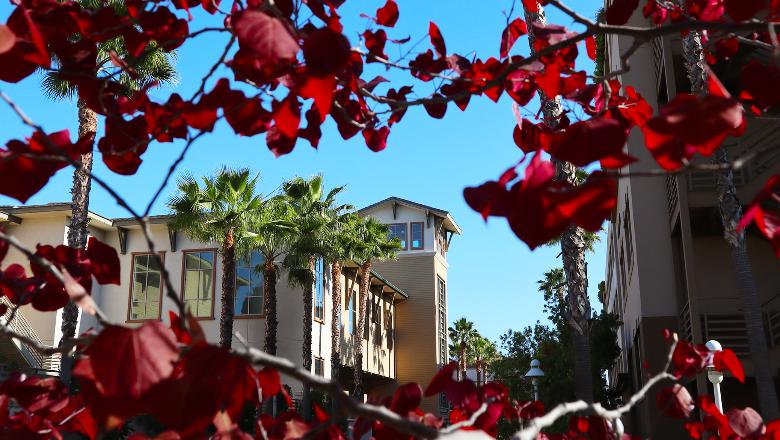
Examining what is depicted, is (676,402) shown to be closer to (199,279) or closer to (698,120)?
(698,120)

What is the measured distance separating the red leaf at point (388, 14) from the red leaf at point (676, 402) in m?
1.72

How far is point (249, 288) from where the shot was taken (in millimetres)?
30375

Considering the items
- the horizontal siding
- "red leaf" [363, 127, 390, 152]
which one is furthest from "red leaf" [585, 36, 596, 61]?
the horizontal siding

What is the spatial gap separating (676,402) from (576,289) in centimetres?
856

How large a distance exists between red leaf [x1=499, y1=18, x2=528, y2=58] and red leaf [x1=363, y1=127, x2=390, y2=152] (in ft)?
1.59

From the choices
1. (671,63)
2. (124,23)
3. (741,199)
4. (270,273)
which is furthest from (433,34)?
(270,273)

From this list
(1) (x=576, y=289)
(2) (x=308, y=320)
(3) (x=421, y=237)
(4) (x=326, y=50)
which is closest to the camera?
(4) (x=326, y=50)

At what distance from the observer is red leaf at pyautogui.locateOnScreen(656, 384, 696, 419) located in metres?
2.80

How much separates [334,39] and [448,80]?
100 cm

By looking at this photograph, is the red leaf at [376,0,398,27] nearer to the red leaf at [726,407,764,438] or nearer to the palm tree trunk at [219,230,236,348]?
the red leaf at [726,407,764,438]

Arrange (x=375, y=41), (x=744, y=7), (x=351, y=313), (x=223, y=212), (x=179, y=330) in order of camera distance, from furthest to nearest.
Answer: (x=351, y=313) → (x=223, y=212) → (x=375, y=41) → (x=179, y=330) → (x=744, y=7)

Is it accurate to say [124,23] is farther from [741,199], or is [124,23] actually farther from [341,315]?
[341,315]

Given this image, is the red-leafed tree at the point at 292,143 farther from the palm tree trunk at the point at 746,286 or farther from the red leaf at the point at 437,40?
the palm tree trunk at the point at 746,286

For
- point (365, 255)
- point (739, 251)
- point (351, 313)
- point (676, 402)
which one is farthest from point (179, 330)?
point (351, 313)
